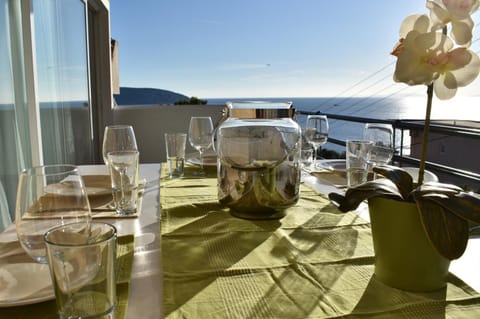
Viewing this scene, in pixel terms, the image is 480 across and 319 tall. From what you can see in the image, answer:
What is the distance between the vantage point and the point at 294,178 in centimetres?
88

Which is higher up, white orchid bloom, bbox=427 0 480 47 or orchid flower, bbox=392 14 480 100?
white orchid bloom, bbox=427 0 480 47

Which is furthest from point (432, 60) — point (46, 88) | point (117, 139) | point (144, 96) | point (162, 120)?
point (144, 96)

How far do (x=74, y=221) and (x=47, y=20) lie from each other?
2183 millimetres

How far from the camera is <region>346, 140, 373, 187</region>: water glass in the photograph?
1103mm

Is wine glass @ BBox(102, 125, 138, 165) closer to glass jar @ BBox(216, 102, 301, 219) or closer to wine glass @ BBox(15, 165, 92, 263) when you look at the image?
glass jar @ BBox(216, 102, 301, 219)

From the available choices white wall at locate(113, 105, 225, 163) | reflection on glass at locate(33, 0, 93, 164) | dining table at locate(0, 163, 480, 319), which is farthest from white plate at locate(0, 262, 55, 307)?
white wall at locate(113, 105, 225, 163)

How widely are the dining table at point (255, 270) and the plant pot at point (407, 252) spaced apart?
2 cm

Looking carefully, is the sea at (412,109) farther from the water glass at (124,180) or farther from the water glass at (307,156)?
the water glass at (124,180)

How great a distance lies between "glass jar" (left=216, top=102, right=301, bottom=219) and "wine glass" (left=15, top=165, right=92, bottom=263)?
378mm

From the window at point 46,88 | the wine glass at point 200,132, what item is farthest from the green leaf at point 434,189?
the window at point 46,88

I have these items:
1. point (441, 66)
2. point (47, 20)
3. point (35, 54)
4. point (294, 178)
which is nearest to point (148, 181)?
point (294, 178)

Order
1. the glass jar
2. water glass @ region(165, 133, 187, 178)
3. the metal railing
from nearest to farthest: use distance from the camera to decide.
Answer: the glass jar → water glass @ region(165, 133, 187, 178) → the metal railing

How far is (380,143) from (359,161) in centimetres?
14

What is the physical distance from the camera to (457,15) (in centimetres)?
50
